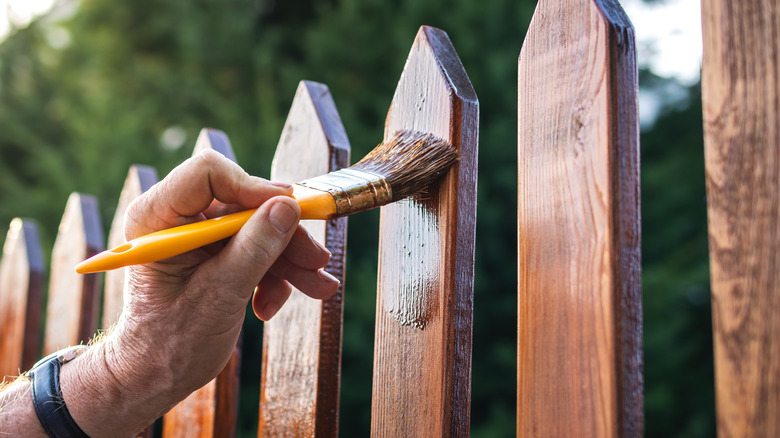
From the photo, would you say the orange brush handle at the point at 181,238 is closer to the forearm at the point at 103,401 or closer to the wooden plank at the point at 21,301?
the forearm at the point at 103,401

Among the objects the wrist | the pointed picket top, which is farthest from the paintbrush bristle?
the pointed picket top

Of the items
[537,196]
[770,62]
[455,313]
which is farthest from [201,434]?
[770,62]

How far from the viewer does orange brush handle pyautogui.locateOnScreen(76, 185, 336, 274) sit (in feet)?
2.68

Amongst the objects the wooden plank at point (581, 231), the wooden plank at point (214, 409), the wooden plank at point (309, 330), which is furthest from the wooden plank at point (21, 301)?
the wooden plank at point (581, 231)

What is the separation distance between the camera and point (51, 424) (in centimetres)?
106

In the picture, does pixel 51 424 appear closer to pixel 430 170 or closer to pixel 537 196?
pixel 430 170

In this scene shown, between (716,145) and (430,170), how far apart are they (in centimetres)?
41

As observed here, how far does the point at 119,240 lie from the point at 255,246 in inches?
48.3

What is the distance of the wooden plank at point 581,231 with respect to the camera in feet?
2.59

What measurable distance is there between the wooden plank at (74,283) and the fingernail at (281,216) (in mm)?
1443

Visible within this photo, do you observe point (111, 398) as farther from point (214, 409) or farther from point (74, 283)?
point (74, 283)

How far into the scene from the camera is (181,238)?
0.84 metres

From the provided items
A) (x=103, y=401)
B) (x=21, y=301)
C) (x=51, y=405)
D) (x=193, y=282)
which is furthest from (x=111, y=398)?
(x=21, y=301)

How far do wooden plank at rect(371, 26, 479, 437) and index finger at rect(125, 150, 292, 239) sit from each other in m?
0.27
